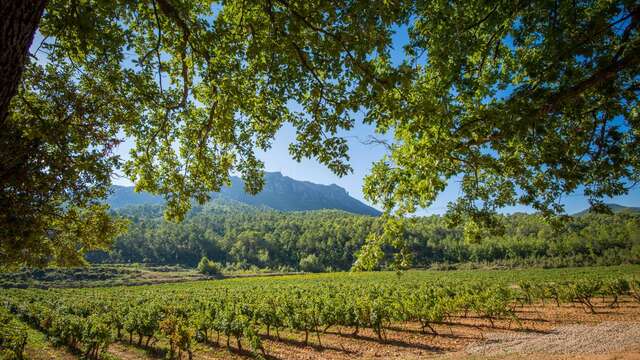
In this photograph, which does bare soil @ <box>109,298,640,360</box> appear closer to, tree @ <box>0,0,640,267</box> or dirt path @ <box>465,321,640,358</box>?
dirt path @ <box>465,321,640,358</box>

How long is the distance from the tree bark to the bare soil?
1673 cm

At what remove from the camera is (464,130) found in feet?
19.2

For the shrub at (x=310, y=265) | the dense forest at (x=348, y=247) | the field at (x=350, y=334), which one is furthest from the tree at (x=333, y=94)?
the shrub at (x=310, y=265)

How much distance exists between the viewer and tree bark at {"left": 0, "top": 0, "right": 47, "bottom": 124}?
2.18m

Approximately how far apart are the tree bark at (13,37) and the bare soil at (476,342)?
16.7 m

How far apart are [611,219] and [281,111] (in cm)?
17751

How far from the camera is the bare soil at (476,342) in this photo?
14.5m

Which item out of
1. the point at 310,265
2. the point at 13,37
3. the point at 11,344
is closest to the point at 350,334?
the point at 11,344

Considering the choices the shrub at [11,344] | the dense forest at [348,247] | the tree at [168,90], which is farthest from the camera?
the dense forest at [348,247]

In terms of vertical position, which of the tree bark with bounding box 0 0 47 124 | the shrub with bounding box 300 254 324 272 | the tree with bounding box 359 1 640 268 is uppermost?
the tree with bounding box 359 1 640 268

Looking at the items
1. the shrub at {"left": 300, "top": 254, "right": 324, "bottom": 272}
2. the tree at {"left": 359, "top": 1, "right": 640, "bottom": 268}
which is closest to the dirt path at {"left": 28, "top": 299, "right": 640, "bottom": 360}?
the tree at {"left": 359, "top": 1, "right": 640, "bottom": 268}

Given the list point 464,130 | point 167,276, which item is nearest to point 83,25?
point 464,130

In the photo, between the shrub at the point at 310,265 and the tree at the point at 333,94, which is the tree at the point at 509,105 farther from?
the shrub at the point at 310,265

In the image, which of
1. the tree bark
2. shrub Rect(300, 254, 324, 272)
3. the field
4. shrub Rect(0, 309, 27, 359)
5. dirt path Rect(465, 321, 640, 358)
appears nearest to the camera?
the tree bark
